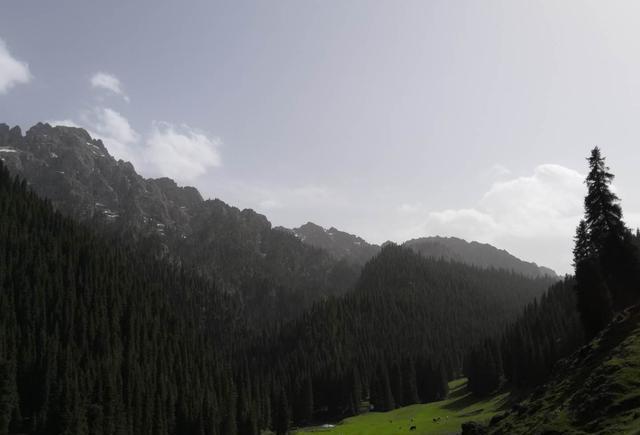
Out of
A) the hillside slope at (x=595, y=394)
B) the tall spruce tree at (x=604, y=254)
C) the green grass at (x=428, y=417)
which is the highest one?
the tall spruce tree at (x=604, y=254)

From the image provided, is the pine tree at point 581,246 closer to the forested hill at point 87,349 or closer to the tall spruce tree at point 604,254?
the tall spruce tree at point 604,254


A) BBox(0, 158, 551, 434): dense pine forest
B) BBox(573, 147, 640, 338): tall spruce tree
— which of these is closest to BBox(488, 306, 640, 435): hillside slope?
BBox(573, 147, 640, 338): tall spruce tree

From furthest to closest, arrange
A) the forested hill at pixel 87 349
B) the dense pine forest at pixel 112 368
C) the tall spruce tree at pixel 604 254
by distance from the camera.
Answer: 1. the dense pine forest at pixel 112 368
2. the forested hill at pixel 87 349
3. the tall spruce tree at pixel 604 254

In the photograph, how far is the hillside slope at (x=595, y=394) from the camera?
33750 millimetres

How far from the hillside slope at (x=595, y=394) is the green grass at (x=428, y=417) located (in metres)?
50.3

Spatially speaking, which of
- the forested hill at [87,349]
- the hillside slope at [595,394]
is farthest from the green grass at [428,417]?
the hillside slope at [595,394]

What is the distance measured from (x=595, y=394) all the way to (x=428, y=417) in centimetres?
10621

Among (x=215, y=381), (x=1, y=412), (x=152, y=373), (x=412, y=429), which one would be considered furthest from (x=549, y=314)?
(x=1, y=412)

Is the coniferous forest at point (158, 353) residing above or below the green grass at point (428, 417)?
above

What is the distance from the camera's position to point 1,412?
97.2 meters

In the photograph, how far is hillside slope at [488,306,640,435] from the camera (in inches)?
1329

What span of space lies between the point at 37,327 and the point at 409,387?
419 feet

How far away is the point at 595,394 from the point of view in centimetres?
3828

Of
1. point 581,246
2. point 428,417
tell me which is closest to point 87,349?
point 428,417
